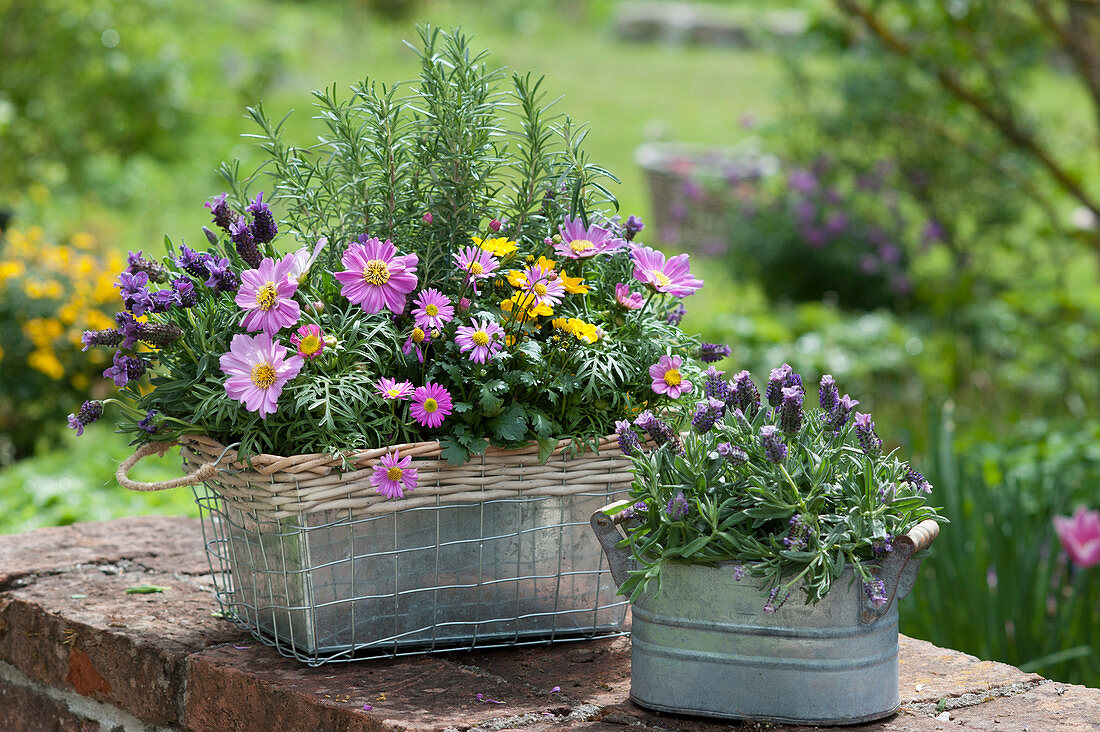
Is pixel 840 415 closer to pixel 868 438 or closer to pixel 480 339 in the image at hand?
pixel 868 438

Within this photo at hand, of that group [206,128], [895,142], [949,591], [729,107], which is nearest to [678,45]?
[729,107]

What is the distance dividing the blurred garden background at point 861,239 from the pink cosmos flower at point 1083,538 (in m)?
1.51

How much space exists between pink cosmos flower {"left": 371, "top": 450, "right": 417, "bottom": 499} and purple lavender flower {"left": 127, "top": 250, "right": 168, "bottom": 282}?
0.41 m

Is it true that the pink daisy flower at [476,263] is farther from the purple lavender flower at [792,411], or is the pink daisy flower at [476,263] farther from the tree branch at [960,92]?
the tree branch at [960,92]

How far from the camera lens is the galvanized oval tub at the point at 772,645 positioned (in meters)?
1.17

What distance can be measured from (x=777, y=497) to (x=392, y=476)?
1.48ft

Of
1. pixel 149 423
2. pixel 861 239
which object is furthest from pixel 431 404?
pixel 861 239

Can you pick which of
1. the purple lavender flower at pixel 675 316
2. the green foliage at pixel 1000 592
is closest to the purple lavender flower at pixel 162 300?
the purple lavender flower at pixel 675 316

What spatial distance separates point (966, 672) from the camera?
144 centimetres

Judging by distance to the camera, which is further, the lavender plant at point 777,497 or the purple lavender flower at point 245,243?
Result: the purple lavender flower at point 245,243

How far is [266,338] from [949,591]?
1.43 meters

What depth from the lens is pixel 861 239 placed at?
18.4 ft

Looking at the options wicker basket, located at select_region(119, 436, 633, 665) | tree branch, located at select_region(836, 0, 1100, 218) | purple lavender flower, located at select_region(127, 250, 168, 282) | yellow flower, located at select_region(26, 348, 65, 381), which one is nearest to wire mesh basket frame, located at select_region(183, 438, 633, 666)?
wicker basket, located at select_region(119, 436, 633, 665)

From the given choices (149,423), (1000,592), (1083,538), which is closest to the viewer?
(1083,538)
